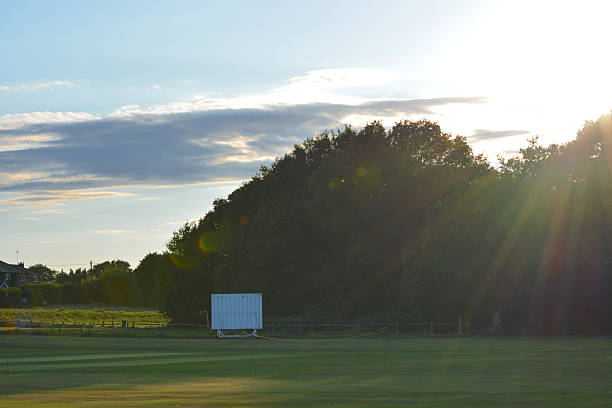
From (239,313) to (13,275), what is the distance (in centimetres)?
11545

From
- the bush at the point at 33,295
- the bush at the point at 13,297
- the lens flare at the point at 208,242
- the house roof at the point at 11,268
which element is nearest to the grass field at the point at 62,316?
the lens flare at the point at 208,242

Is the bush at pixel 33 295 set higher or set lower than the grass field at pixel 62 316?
higher

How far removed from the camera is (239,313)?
263 ft

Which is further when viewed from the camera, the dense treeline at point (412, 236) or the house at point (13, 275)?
the house at point (13, 275)

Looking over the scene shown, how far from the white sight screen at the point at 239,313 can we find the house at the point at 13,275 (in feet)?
349

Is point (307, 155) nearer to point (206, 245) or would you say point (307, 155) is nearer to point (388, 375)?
point (206, 245)

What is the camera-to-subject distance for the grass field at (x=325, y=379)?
22.7 meters

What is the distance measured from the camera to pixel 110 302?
156875 mm

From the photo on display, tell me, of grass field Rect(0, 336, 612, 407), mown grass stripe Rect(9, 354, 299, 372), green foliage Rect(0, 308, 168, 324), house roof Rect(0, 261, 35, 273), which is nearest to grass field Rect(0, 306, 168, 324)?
green foliage Rect(0, 308, 168, 324)

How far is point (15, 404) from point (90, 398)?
7.53 feet

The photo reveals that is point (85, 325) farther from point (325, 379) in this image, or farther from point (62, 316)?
point (325, 379)

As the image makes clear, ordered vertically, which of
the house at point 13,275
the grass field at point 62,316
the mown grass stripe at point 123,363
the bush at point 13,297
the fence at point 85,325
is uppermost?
the house at point 13,275

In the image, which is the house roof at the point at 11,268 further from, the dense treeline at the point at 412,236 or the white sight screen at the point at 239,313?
the white sight screen at the point at 239,313

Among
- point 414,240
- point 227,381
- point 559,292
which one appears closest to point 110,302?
point 414,240
